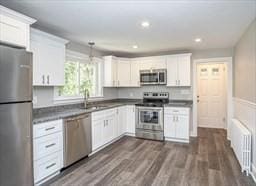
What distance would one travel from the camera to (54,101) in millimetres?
3604

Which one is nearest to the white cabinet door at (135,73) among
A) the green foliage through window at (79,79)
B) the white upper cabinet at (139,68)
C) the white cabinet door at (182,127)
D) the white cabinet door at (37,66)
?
the white upper cabinet at (139,68)

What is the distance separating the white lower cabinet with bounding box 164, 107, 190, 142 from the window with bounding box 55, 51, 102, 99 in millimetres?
2018

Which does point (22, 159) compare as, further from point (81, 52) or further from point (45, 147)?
point (81, 52)

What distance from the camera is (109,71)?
5172 mm

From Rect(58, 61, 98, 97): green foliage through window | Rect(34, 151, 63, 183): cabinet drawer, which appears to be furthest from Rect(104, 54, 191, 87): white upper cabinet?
Rect(34, 151, 63, 183): cabinet drawer

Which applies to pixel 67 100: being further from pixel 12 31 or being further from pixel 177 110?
pixel 177 110

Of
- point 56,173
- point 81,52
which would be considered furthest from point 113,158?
point 81,52

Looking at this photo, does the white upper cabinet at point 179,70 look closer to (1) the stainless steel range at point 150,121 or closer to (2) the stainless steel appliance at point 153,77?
(2) the stainless steel appliance at point 153,77

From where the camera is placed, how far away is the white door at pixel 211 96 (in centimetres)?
609

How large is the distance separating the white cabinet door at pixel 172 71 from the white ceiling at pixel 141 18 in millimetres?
1005

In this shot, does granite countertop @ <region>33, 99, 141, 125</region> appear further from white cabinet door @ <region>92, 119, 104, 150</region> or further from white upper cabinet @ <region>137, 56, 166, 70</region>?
white upper cabinet @ <region>137, 56, 166, 70</region>

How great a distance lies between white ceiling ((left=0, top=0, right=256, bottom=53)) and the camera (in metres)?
2.26

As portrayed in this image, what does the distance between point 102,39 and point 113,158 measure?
2.50 metres

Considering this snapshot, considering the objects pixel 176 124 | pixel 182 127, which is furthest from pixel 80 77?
pixel 182 127
